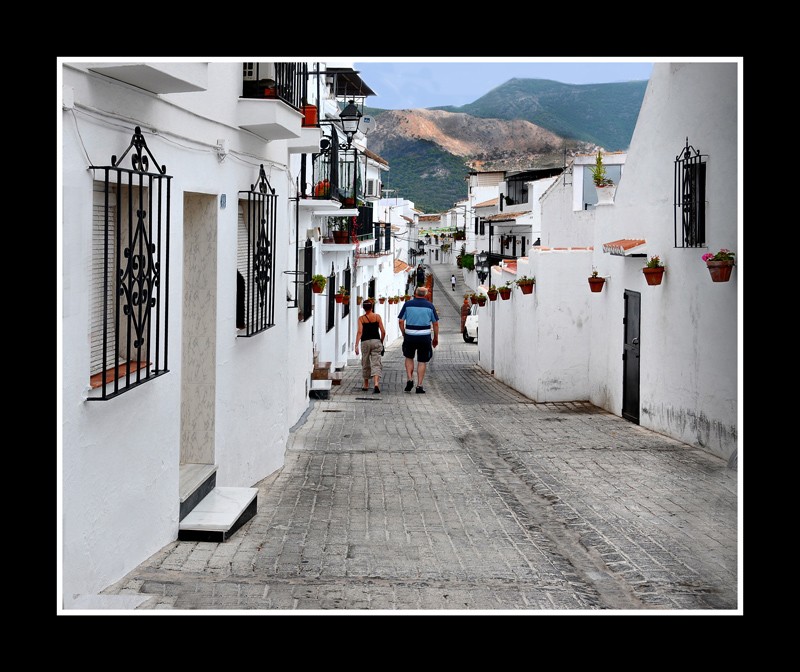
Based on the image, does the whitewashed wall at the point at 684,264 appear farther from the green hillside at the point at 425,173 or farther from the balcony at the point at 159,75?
the green hillside at the point at 425,173

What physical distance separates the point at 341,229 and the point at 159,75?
16339mm

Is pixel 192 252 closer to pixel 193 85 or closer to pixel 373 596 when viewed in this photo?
pixel 193 85

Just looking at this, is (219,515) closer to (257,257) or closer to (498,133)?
(257,257)

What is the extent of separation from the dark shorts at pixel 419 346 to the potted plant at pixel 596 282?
2985 millimetres

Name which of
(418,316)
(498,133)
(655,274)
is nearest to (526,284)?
(418,316)

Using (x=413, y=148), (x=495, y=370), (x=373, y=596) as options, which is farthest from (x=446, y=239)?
(x=373, y=596)

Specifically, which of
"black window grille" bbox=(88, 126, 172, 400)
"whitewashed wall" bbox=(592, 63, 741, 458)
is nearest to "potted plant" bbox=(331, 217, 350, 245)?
"whitewashed wall" bbox=(592, 63, 741, 458)

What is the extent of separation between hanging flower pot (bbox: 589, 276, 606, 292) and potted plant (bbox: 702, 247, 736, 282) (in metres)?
4.94

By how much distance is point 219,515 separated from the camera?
6.56 meters

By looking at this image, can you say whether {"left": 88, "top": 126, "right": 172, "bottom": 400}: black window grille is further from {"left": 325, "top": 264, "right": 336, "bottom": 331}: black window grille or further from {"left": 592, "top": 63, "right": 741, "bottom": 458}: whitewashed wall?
{"left": 325, "top": 264, "right": 336, "bottom": 331}: black window grille

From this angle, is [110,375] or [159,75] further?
[110,375]

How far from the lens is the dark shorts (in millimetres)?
15383

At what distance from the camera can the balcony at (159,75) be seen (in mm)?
4735

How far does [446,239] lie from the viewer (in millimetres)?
95562
